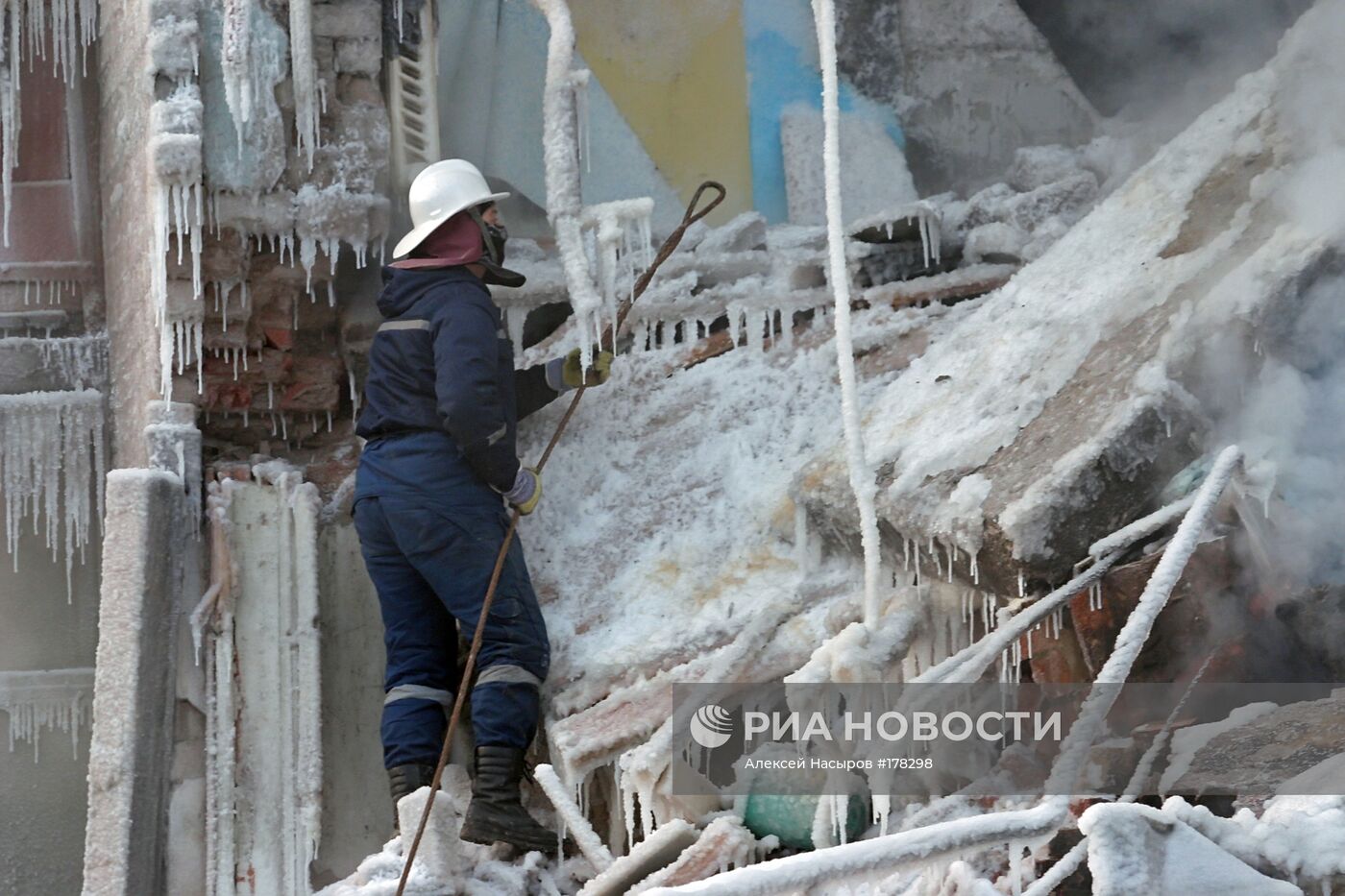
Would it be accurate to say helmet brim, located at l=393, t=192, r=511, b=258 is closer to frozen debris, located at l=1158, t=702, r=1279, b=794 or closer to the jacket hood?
the jacket hood

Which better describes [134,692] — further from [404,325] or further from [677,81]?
[677,81]

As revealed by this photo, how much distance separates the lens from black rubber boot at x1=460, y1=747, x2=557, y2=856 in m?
Answer: 4.89

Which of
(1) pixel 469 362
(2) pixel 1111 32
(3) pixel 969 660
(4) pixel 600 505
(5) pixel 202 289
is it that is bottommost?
(3) pixel 969 660

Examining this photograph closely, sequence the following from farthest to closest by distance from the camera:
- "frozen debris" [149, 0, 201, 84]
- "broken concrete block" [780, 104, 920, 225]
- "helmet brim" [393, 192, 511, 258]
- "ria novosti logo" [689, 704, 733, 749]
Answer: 1. "broken concrete block" [780, 104, 920, 225]
2. "frozen debris" [149, 0, 201, 84]
3. "helmet brim" [393, 192, 511, 258]
4. "ria novosti logo" [689, 704, 733, 749]

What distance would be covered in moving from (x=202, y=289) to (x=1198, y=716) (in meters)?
3.21

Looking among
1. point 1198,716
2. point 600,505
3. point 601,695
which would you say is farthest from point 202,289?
point 1198,716

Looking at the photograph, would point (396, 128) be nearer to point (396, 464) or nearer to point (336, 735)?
point (396, 464)

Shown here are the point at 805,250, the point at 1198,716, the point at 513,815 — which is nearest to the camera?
the point at 1198,716

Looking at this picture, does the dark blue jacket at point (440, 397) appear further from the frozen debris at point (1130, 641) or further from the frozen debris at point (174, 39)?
the frozen debris at point (1130, 641)

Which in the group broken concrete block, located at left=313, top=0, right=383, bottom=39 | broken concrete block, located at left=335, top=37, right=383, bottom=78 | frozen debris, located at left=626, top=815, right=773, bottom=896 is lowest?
frozen debris, located at left=626, top=815, right=773, bottom=896

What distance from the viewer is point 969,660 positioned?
4.45 m

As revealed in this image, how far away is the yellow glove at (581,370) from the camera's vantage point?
558 centimetres

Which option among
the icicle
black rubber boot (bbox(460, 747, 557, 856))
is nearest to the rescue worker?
black rubber boot (bbox(460, 747, 557, 856))

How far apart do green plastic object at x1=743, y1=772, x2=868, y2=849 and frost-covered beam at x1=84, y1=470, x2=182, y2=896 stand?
1.89 metres
